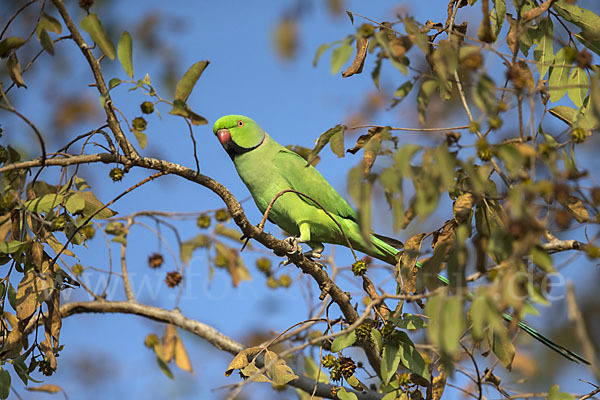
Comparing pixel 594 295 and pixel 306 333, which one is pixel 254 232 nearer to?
pixel 306 333

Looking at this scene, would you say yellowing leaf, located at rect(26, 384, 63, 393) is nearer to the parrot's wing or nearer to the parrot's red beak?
the parrot's wing

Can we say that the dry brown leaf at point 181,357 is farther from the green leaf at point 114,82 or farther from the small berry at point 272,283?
the green leaf at point 114,82

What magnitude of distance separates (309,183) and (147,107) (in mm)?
1729

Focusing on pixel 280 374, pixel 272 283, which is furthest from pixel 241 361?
pixel 272 283

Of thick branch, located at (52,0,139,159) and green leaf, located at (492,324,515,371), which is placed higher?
thick branch, located at (52,0,139,159)

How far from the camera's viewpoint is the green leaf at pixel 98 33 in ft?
6.65

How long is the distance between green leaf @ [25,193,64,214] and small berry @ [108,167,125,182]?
0.24 m

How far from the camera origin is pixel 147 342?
3756 mm

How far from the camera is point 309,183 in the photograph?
389 centimetres

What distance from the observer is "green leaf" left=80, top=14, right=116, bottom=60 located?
6.65 ft

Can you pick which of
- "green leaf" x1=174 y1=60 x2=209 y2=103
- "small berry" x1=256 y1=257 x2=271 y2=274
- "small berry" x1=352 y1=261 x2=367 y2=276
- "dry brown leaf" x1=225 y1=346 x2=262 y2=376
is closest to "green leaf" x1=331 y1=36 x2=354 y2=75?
"green leaf" x1=174 y1=60 x2=209 y2=103

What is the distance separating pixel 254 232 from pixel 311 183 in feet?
4.06

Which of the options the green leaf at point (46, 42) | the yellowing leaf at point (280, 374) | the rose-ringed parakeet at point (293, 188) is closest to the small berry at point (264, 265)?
the rose-ringed parakeet at point (293, 188)

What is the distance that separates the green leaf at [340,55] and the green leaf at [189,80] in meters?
0.57
